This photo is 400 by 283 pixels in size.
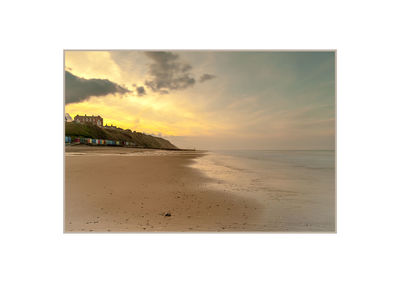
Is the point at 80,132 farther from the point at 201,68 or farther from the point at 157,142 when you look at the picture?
the point at 201,68

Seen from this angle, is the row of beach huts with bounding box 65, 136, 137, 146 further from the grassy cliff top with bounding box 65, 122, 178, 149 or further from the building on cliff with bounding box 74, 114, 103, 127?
the building on cliff with bounding box 74, 114, 103, 127

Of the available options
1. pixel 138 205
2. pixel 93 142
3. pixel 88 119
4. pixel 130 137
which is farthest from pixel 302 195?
pixel 93 142

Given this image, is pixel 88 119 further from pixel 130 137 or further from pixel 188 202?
pixel 188 202

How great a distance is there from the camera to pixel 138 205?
74.4 inches

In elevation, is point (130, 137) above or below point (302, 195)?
above

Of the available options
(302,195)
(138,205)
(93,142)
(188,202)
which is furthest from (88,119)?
(302,195)

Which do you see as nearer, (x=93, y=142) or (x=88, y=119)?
(x=88, y=119)

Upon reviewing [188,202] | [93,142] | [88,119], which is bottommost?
[188,202]

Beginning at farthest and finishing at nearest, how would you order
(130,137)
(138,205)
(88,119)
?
(130,137) < (88,119) < (138,205)

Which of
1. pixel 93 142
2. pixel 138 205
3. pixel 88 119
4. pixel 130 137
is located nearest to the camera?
pixel 138 205

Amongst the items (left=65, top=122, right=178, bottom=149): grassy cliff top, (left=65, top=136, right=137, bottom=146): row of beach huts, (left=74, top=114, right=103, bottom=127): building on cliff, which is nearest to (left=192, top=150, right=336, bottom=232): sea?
(left=65, top=122, right=178, bottom=149): grassy cliff top
